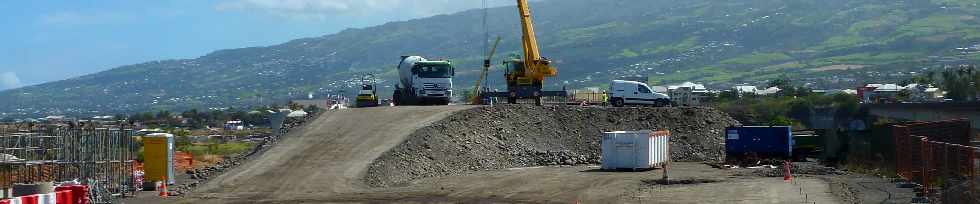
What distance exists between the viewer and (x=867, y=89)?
14150 cm

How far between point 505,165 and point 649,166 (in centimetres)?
558

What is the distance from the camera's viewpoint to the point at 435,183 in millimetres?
43688

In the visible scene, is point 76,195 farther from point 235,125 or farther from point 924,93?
point 924,93

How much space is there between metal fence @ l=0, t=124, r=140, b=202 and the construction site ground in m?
1.16

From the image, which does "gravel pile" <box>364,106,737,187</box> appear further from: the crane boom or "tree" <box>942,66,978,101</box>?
"tree" <box>942,66,978,101</box>

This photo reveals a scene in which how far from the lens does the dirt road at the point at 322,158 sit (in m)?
40.7

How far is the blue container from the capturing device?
54.3 m

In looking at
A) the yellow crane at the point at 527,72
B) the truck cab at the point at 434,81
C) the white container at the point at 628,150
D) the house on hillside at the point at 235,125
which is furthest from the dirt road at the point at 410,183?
the house on hillside at the point at 235,125

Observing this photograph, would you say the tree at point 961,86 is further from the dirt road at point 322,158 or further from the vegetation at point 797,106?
the dirt road at point 322,158

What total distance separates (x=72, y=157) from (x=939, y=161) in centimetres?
2238

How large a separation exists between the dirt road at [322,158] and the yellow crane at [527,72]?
32.1 feet

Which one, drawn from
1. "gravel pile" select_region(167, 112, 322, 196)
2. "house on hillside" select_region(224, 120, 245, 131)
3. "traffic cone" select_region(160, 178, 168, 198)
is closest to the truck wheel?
"gravel pile" select_region(167, 112, 322, 196)

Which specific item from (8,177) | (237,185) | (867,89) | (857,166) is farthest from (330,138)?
(867,89)

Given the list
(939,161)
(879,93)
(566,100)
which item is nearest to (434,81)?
(566,100)
